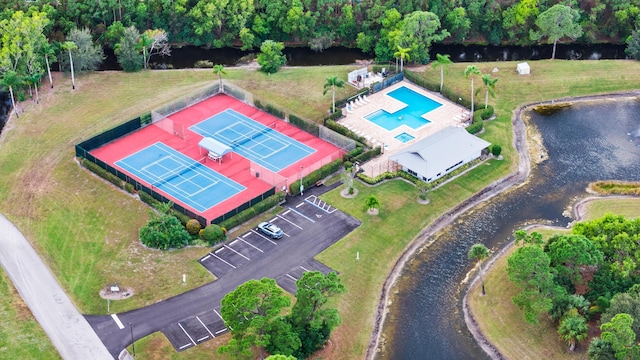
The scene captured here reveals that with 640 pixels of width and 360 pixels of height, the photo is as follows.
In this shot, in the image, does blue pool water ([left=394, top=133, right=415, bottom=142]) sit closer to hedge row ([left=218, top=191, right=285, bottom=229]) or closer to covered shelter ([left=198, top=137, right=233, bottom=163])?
hedge row ([left=218, top=191, right=285, bottom=229])

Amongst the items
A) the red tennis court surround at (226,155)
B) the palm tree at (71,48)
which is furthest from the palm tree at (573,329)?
the palm tree at (71,48)

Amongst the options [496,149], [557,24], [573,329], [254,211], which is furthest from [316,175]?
[557,24]

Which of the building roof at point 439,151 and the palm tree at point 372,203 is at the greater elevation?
the building roof at point 439,151

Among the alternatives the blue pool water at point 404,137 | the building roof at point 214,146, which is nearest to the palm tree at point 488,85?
the blue pool water at point 404,137

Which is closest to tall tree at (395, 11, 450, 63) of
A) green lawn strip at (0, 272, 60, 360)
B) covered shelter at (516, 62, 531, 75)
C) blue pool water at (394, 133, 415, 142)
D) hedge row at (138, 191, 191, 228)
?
covered shelter at (516, 62, 531, 75)

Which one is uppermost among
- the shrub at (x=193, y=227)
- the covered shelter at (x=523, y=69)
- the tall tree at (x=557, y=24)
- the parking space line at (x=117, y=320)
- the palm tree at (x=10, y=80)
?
the tall tree at (x=557, y=24)

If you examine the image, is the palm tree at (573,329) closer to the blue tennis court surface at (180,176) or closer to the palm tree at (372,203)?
the palm tree at (372,203)

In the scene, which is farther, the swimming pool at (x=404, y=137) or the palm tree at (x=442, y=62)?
the palm tree at (x=442, y=62)

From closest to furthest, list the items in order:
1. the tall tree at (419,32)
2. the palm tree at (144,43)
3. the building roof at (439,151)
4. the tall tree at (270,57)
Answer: the building roof at (439,151) < the tall tree at (270,57) < the tall tree at (419,32) < the palm tree at (144,43)

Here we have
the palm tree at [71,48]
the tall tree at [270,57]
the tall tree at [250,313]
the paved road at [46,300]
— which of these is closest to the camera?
the tall tree at [250,313]
